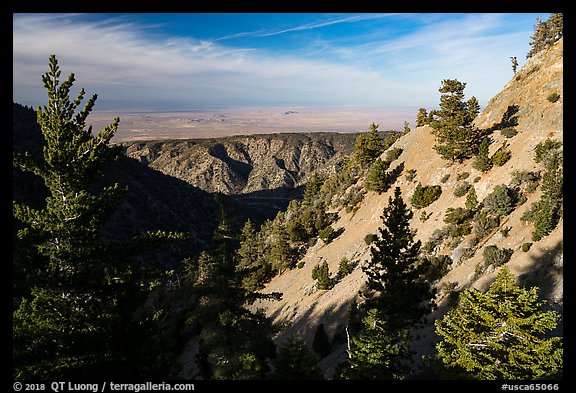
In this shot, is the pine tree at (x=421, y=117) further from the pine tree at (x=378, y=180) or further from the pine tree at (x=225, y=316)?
the pine tree at (x=225, y=316)

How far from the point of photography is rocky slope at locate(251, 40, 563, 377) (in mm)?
24781

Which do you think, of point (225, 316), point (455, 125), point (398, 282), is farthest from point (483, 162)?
point (225, 316)

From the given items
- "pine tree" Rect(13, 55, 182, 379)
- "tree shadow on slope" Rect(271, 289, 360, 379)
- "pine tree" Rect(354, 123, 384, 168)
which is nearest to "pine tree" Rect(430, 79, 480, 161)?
"pine tree" Rect(354, 123, 384, 168)

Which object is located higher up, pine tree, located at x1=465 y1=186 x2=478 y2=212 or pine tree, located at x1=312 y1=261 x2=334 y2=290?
pine tree, located at x1=465 y1=186 x2=478 y2=212

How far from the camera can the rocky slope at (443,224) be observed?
24.8 metres

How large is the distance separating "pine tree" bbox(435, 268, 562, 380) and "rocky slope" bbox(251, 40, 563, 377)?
1139 centimetres

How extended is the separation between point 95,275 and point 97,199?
2.23 m

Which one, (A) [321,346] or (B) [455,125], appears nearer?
(A) [321,346]

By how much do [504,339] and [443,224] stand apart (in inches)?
1172

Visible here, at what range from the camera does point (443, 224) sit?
124ft

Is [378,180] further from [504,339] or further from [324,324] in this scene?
[504,339]

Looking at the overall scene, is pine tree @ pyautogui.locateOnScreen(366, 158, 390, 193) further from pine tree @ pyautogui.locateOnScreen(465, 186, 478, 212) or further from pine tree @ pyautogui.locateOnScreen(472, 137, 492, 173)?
pine tree @ pyautogui.locateOnScreen(465, 186, 478, 212)

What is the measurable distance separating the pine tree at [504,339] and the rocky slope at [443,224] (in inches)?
448

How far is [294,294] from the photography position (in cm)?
4688
